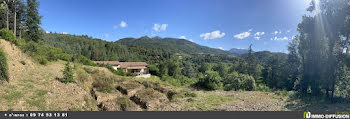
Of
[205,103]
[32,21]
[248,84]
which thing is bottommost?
[248,84]

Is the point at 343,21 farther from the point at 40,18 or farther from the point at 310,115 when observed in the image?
the point at 40,18

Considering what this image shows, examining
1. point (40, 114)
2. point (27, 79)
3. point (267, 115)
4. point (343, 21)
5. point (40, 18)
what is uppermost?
point (40, 18)

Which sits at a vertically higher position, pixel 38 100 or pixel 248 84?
pixel 38 100

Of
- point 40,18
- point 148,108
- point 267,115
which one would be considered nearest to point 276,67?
point 267,115

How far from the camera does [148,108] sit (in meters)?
8.51

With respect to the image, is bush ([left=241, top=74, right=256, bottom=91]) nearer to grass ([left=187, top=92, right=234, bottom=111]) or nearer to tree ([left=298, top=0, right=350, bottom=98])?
tree ([left=298, top=0, right=350, bottom=98])

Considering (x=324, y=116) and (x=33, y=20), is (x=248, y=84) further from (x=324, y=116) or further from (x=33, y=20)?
(x=33, y=20)

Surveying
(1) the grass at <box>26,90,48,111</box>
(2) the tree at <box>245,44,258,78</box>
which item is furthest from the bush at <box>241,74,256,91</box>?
(1) the grass at <box>26,90,48,111</box>

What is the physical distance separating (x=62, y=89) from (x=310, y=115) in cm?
1240

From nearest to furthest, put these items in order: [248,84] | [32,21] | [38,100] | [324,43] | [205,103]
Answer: [38,100] < [205,103] < [324,43] < [248,84] < [32,21]

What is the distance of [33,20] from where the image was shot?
2089 centimetres

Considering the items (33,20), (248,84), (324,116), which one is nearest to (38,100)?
(324,116)

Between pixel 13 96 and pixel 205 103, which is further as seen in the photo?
pixel 205 103

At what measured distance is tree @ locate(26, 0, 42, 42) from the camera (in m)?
20.0
